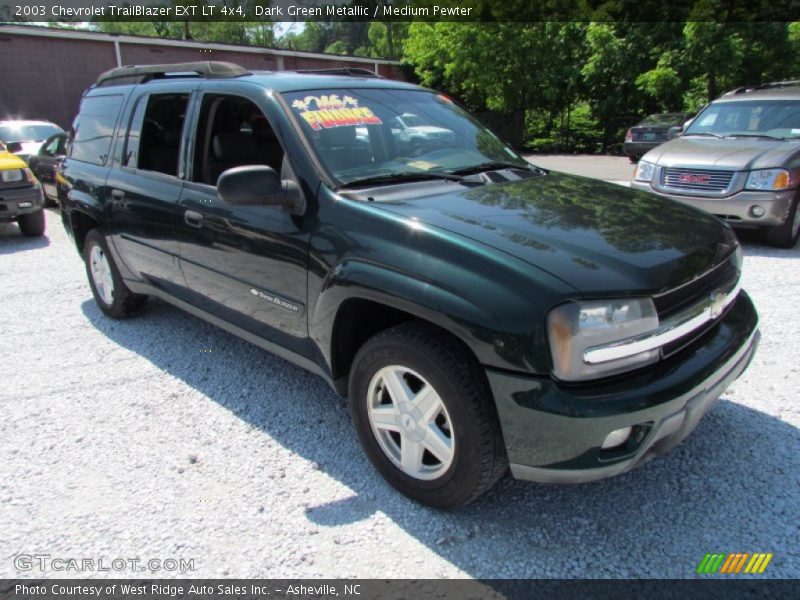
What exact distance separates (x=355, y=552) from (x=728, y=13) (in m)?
22.5

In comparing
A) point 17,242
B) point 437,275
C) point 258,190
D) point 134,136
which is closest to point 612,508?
point 437,275

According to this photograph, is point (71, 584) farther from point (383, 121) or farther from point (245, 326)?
point (383, 121)

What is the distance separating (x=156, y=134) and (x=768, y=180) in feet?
19.5

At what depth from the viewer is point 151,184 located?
3.72 meters

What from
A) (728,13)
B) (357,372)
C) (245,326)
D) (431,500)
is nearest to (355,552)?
(431,500)

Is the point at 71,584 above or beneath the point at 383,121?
beneath

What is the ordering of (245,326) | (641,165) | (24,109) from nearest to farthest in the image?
(245,326) < (641,165) < (24,109)

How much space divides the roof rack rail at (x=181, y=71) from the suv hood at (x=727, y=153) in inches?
204

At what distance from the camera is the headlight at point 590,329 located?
6.51 feet

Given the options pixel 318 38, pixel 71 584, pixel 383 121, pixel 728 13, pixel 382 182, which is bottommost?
pixel 71 584

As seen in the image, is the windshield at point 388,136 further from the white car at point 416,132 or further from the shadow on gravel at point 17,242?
the shadow on gravel at point 17,242

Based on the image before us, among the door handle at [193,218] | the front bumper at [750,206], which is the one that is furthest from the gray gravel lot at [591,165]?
the door handle at [193,218]

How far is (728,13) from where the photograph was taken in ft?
62.3

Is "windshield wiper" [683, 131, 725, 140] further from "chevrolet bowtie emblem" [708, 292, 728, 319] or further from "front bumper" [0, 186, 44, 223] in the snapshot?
"front bumper" [0, 186, 44, 223]
